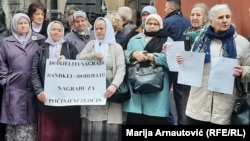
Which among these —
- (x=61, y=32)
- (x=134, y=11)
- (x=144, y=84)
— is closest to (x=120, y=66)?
(x=144, y=84)

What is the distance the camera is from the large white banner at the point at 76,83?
5.26 meters

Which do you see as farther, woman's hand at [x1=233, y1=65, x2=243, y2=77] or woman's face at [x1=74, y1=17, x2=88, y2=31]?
woman's face at [x1=74, y1=17, x2=88, y2=31]

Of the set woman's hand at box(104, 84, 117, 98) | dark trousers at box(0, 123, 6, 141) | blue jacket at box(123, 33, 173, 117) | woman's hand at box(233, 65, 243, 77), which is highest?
woman's hand at box(233, 65, 243, 77)

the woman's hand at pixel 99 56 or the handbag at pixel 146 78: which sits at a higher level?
the woman's hand at pixel 99 56

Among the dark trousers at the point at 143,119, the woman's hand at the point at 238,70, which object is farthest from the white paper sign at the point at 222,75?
the dark trousers at the point at 143,119

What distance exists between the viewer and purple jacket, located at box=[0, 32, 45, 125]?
17.5ft

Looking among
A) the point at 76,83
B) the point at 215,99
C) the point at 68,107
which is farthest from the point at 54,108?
the point at 215,99

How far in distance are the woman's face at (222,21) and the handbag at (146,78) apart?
2.93 feet

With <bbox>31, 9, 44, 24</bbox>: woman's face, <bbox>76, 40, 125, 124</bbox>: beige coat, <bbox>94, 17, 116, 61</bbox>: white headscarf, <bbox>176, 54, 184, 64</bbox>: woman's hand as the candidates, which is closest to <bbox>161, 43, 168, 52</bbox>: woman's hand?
<bbox>176, 54, 184, 64</bbox>: woman's hand

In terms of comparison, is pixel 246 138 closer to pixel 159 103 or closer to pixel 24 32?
pixel 159 103

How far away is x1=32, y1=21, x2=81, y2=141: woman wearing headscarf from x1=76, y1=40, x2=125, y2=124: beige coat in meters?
0.14

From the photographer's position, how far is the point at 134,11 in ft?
31.4

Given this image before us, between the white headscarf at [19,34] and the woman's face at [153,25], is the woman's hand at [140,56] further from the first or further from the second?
the white headscarf at [19,34]

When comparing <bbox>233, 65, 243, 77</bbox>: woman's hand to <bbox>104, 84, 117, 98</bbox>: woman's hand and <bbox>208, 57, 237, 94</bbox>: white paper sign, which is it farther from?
<bbox>104, 84, 117, 98</bbox>: woman's hand
